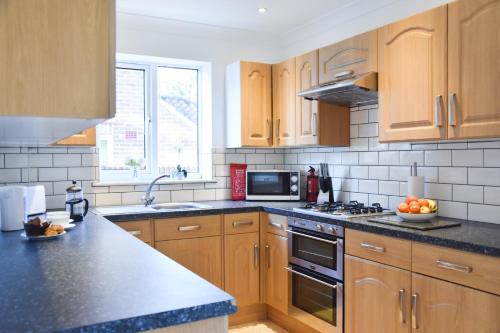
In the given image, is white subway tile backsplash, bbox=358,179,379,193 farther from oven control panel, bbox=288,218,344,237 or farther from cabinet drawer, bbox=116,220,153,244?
cabinet drawer, bbox=116,220,153,244

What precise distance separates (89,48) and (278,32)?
3.49 m

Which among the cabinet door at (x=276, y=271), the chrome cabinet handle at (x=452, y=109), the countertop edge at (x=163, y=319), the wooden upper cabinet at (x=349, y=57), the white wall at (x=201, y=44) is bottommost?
the cabinet door at (x=276, y=271)

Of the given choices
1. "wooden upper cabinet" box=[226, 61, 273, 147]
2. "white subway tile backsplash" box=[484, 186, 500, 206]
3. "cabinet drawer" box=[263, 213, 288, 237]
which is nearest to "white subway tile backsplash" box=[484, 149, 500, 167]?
"white subway tile backsplash" box=[484, 186, 500, 206]

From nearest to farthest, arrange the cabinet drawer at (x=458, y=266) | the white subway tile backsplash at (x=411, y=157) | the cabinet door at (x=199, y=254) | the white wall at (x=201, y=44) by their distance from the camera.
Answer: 1. the cabinet drawer at (x=458, y=266)
2. the white subway tile backsplash at (x=411, y=157)
3. the cabinet door at (x=199, y=254)
4. the white wall at (x=201, y=44)

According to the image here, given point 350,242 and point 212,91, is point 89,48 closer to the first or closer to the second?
point 350,242

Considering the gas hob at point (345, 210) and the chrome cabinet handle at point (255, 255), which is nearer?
the gas hob at point (345, 210)

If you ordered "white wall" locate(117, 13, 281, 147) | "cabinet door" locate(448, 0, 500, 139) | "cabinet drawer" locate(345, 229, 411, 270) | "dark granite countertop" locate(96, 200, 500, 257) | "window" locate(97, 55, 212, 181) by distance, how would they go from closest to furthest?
"dark granite countertop" locate(96, 200, 500, 257), "cabinet door" locate(448, 0, 500, 139), "cabinet drawer" locate(345, 229, 411, 270), "white wall" locate(117, 13, 281, 147), "window" locate(97, 55, 212, 181)

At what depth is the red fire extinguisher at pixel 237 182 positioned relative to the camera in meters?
3.94

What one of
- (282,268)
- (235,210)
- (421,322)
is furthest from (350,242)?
(235,210)

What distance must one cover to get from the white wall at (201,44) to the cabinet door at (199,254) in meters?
1.06

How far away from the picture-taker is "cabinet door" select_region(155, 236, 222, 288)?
3086mm

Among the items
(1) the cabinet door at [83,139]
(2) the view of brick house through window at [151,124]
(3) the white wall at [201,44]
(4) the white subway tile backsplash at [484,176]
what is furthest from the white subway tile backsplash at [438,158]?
(1) the cabinet door at [83,139]

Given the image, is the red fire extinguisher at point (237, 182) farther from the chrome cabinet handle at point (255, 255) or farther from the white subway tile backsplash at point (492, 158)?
the white subway tile backsplash at point (492, 158)

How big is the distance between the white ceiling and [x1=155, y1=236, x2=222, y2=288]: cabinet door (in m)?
1.78
